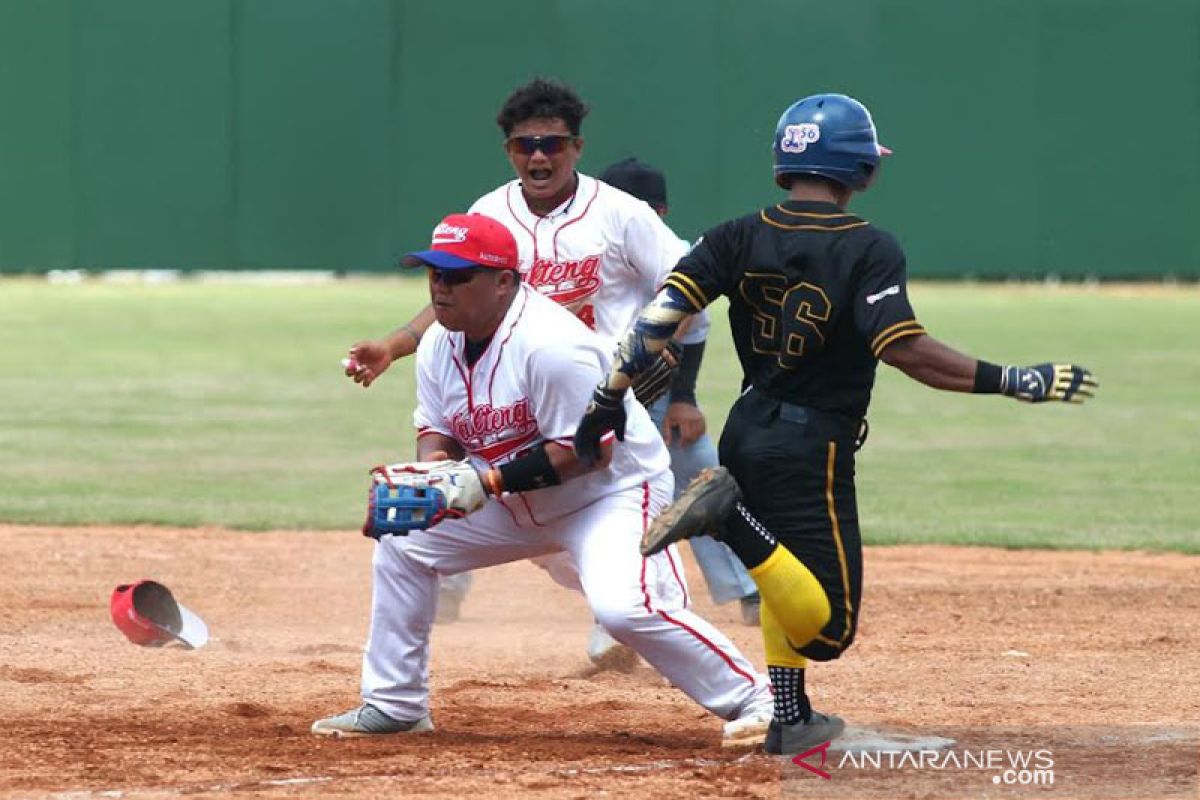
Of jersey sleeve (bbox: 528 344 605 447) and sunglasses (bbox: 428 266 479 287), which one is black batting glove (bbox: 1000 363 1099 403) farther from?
sunglasses (bbox: 428 266 479 287)

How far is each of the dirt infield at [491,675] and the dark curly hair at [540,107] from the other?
194 cm

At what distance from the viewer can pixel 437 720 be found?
583cm

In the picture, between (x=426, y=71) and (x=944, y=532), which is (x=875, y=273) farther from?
(x=426, y=71)

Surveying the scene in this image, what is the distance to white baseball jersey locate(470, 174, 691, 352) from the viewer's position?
6484 mm

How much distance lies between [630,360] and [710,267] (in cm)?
33

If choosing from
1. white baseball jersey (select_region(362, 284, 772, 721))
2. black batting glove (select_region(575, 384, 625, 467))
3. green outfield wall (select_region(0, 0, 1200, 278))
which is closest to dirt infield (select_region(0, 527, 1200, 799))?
white baseball jersey (select_region(362, 284, 772, 721))

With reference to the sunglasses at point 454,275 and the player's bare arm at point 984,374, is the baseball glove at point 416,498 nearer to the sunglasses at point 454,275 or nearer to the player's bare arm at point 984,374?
the sunglasses at point 454,275

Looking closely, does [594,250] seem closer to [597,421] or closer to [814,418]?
[597,421]

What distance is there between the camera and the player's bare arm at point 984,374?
15.2ft

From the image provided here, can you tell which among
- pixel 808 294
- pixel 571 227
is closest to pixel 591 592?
pixel 808 294

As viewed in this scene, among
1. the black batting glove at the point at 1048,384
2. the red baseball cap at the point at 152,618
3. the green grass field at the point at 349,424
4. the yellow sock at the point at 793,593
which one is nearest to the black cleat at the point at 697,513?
the yellow sock at the point at 793,593

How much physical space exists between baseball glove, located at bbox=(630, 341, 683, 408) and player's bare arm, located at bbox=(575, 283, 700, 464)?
1094 millimetres

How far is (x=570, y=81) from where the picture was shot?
23.6 meters

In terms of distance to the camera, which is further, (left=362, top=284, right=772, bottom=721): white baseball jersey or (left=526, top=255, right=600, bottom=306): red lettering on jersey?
(left=526, top=255, right=600, bottom=306): red lettering on jersey
